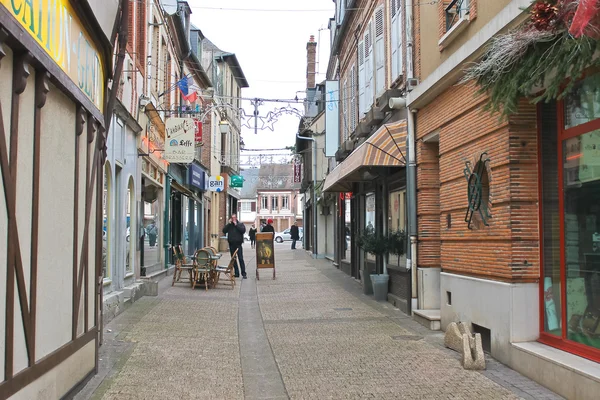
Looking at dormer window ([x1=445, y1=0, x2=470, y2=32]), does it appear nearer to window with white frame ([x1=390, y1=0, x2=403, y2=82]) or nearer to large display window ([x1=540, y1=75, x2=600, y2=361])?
large display window ([x1=540, y1=75, x2=600, y2=361])

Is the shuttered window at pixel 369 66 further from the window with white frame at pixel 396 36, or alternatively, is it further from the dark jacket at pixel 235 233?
the dark jacket at pixel 235 233

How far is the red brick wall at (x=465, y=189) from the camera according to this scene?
679 cm

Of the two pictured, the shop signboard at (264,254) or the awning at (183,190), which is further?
the awning at (183,190)

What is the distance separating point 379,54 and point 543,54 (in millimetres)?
8303

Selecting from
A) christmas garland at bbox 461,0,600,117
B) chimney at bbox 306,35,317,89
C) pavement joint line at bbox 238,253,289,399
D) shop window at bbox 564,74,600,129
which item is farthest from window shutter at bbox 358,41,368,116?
chimney at bbox 306,35,317,89

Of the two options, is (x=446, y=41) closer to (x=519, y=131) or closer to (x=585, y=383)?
(x=519, y=131)

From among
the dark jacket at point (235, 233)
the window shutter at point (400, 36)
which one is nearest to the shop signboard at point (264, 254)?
the dark jacket at point (235, 233)

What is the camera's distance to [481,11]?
763 centimetres

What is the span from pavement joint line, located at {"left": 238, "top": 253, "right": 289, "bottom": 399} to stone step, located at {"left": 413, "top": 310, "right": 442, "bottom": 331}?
2.37m

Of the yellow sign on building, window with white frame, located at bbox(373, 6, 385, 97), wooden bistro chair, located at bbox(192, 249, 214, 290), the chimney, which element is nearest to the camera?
the yellow sign on building

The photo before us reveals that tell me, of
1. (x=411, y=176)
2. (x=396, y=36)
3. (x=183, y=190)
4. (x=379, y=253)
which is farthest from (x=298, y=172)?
(x=411, y=176)

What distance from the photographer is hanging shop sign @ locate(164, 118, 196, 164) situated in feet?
49.1

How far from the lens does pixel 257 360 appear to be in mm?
7348

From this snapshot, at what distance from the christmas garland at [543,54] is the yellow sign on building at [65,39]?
3.80 meters
